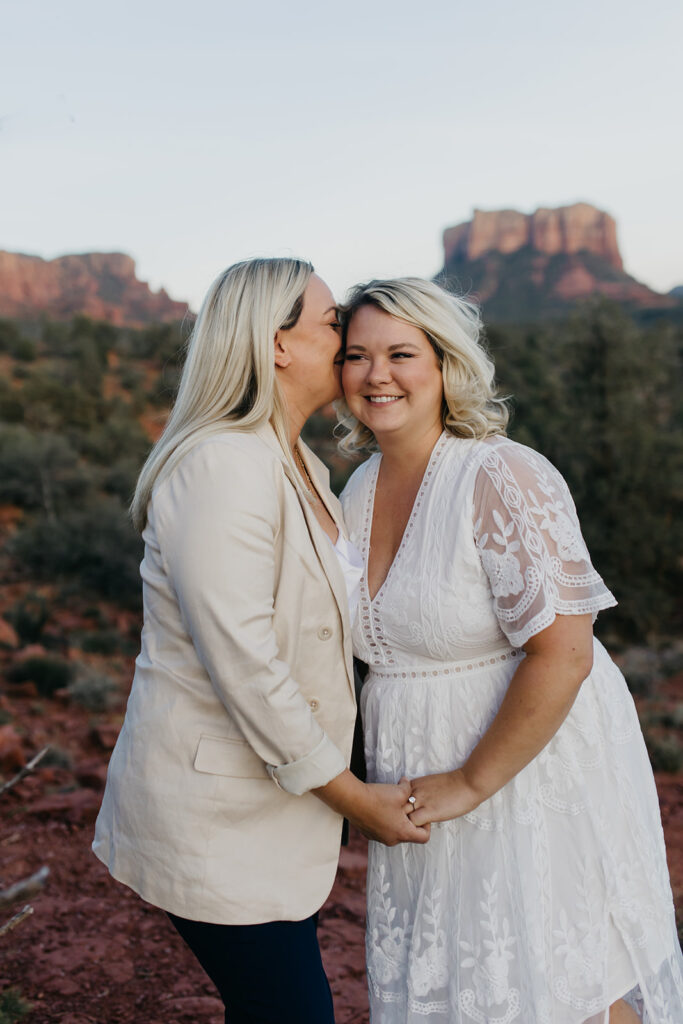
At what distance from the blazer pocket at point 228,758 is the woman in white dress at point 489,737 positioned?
1.44 ft

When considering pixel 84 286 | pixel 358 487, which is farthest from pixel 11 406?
pixel 84 286

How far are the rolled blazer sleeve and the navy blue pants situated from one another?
35 cm

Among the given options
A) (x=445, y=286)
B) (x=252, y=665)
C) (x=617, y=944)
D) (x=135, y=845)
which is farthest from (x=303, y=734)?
(x=445, y=286)

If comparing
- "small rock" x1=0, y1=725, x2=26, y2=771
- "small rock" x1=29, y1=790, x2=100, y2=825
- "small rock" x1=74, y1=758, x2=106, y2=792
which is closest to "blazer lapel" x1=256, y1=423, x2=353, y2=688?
"small rock" x1=29, y1=790, x2=100, y2=825

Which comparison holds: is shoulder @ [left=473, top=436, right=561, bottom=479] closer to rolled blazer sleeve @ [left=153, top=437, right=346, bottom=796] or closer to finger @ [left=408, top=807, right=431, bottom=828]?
rolled blazer sleeve @ [left=153, top=437, right=346, bottom=796]

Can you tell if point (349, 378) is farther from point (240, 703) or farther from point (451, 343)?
point (240, 703)

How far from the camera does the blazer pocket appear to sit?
Answer: 1884 millimetres

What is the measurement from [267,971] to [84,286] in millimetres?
80848

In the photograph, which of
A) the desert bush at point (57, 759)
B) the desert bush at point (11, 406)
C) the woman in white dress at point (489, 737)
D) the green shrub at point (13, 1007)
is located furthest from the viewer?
the desert bush at point (11, 406)

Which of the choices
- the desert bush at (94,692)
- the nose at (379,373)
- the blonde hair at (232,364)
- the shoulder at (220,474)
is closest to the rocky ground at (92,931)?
the desert bush at (94,692)

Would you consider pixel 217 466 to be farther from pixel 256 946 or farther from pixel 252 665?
pixel 256 946

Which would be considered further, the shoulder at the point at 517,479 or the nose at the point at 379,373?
the nose at the point at 379,373

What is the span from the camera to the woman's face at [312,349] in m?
2.23

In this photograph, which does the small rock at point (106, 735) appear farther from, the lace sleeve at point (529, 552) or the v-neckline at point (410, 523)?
the lace sleeve at point (529, 552)
